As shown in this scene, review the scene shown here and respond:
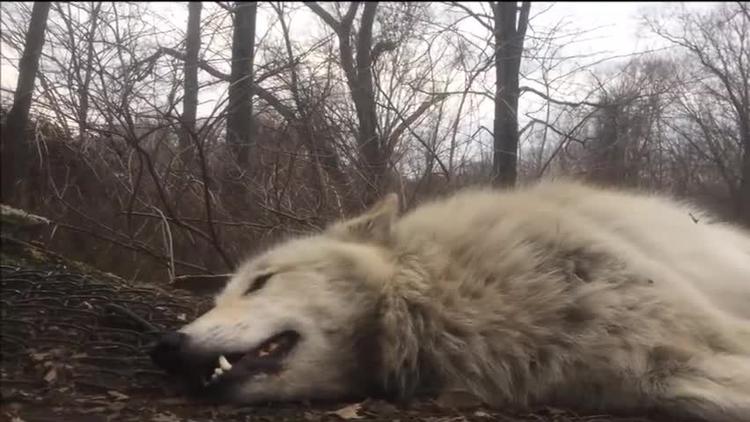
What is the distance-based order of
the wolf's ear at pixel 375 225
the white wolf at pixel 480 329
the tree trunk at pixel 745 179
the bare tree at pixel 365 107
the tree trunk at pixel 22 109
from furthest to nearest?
the tree trunk at pixel 745 179 < the bare tree at pixel 365 107 < the tree trunk at pixel 22 109 < the wolf's ear at pixel 375 225 < the white wolf at pixel 480 329

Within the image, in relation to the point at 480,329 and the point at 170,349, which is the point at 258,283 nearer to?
the point at 170,349

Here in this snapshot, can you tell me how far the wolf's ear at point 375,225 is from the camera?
10.5 feet

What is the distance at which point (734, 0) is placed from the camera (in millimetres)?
7648

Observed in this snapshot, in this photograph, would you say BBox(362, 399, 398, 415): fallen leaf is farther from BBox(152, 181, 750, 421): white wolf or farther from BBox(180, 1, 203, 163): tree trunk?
BBox(180, 1, 203, 163): tree trunk

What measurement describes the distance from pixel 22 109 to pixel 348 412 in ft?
14.2

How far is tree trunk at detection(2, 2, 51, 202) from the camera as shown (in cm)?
523

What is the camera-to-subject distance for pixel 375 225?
3205 millimetres

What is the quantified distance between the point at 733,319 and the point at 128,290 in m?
3.02

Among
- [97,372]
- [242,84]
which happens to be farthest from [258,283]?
[242,84]

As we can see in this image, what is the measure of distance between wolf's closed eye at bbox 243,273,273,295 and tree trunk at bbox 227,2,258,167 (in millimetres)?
2882

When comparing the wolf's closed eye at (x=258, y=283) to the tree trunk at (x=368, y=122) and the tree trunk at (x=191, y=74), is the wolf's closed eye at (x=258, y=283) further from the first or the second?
the tree trunk at (x=368, y=122)

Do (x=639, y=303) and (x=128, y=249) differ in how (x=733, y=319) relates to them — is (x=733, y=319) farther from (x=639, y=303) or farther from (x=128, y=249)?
(x=128, y=249)

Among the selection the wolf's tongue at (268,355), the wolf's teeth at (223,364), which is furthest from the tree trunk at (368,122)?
the wolf's teeth at (223,364)

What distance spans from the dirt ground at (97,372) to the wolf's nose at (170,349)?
0.48ft
